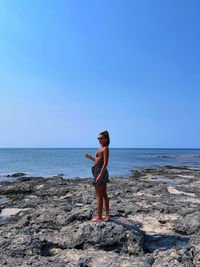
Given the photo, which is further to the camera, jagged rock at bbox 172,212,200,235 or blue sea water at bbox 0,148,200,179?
blue sea water at bbox 0,148,200,179

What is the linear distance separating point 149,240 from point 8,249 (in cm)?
338

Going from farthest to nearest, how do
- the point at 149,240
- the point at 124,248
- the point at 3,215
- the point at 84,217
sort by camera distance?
the point at 3,215
the point at 84,217
the point at 149,240
the point at 124,248

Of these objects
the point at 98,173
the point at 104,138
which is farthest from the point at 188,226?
the point at 104,138

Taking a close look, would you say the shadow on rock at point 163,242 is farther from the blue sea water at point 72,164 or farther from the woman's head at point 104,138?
the blue sea water at point 72,164

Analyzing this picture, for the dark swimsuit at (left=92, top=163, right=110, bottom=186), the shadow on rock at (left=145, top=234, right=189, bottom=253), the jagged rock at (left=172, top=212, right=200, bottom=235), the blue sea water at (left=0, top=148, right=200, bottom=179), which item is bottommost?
the blue sea water at (left=0, top=148, right=200, bottom=179)

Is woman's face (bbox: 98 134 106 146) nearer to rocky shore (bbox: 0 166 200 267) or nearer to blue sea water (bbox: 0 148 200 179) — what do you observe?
rocky shore (bbox: 0 166 200 267)

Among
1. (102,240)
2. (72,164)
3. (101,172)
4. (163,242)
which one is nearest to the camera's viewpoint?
(102,240)

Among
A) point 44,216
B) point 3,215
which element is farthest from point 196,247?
point 3,215

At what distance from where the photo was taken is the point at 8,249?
14.3 feet

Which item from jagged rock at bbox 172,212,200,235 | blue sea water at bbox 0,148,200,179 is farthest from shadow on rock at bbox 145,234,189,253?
blue sea water at bbox 0,148,200,179

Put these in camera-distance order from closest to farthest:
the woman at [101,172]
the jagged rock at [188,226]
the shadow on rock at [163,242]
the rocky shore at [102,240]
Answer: the rocky shore at [102,240] → the shadow on rock at [163,242] → the woman at [101,172] → the jagged rock at [188,226]

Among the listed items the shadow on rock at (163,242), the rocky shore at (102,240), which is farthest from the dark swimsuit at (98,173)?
the shadow on rock at (163,242)

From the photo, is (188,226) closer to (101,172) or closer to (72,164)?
(101,172)

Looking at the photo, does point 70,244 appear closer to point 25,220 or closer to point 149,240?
point 149,240
